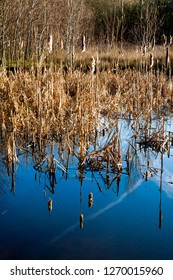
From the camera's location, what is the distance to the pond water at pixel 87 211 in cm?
217

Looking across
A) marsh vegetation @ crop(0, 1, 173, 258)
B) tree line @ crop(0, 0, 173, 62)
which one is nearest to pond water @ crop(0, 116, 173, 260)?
marsh vegetation @ crop(0, 1, 173, 258)

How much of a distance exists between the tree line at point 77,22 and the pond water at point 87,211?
166 inches

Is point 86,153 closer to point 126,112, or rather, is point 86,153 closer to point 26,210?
point 26,210

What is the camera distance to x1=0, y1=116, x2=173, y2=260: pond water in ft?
7.11

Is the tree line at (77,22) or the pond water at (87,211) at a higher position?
the tree line at (77,22)

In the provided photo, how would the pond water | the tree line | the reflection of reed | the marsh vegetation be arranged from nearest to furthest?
the pond water < the marsh vegetation < the reflection of reed < the tree line

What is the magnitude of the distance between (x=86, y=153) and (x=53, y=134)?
59 centimetres

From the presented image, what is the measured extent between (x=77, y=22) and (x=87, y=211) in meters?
8.04

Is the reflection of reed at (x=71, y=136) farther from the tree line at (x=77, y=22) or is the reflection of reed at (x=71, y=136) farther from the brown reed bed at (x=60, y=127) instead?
the tree line at (x=77, y=22)

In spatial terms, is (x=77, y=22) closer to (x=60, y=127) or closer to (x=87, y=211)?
(x=60, y=127)

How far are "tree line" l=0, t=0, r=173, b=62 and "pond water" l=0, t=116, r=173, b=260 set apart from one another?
13.9 feet

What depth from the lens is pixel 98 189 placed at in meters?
2.96

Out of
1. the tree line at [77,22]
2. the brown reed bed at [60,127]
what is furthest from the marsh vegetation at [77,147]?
the tree line at [77,22]

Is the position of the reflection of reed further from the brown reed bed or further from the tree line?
the tree line
